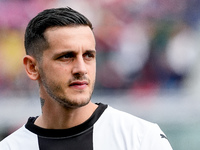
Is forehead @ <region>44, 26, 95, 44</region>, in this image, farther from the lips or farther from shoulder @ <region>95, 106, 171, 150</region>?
shoulder @ <region>95, 106, 171, 150</region>

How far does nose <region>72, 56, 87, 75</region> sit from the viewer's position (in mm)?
2359

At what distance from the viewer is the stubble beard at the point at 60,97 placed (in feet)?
7.80

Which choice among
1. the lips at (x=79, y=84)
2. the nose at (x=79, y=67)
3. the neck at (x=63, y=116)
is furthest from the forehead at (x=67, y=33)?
the neck at (x=63, y=116)

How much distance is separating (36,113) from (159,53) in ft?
6.86

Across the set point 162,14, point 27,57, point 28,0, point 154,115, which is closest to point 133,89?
point 154,115

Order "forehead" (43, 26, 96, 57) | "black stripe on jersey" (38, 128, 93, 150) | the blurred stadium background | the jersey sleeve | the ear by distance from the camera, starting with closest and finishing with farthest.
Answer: the jersey sleeve < "forehead" (43, 26, 96, 57) < "black stripe on jersey" (38, 128, 93, 150) < the ear < the blurred stadium background

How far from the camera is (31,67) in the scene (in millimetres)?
2689

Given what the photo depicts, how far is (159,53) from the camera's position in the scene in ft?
21.3

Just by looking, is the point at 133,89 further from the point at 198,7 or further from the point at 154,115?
the point at 198,7

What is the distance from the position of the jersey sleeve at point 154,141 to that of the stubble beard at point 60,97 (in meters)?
0.39

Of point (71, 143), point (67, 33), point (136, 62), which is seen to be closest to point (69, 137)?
point (71, 143)

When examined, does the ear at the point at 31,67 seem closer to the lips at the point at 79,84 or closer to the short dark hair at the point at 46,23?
the short dark hair at the point at 46,23

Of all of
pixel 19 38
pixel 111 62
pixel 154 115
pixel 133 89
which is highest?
pixel 19 38

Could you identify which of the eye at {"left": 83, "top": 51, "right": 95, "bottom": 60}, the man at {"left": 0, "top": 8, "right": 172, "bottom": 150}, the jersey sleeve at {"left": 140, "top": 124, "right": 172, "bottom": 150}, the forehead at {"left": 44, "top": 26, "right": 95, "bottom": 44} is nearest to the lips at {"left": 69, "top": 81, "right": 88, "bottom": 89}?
the man at {"left": 0, "top": 8, "right": 172, "bottom": 150}
